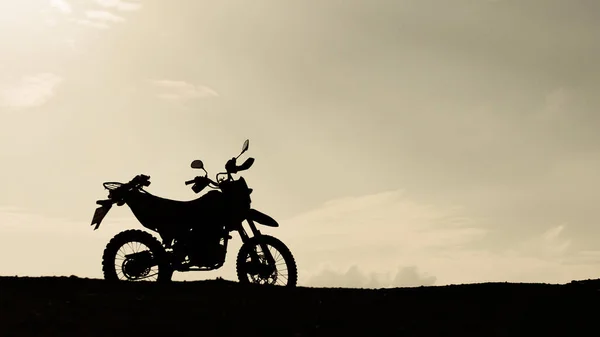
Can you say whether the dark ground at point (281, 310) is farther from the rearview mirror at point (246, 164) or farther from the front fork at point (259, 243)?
the rearview mirror at point (246, 164)

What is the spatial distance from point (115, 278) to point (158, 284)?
1.60m

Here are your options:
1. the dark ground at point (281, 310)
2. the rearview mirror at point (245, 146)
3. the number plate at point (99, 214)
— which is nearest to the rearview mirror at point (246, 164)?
the rearview mirror at point (245, 146)

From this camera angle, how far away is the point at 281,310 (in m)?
10.6

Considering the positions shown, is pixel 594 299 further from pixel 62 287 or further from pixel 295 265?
pixel 62 287

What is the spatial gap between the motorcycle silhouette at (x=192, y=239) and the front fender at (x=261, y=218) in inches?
2.3

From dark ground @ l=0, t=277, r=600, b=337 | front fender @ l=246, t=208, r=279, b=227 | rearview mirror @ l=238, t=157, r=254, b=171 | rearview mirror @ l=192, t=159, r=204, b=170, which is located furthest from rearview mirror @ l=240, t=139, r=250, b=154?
dark ground @ l=0, t=277, r=600, b=337

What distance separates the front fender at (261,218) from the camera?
45.0 feet

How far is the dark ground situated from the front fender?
152cm

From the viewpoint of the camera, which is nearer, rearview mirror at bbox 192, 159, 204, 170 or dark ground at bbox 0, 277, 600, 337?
dark ground at bbox 0, 277, 600, 337

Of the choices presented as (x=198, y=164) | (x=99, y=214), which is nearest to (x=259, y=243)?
(x=198, y=164)

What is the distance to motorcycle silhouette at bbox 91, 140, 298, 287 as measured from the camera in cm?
1348

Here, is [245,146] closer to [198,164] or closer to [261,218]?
[198,164]

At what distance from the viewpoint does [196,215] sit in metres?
13.5

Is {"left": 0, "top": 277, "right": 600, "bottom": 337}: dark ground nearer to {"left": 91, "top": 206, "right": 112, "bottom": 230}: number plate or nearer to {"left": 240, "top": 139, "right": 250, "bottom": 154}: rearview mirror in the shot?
{"left": 91, "top": 206, "right": 112, "bottom": 230}: number plate
